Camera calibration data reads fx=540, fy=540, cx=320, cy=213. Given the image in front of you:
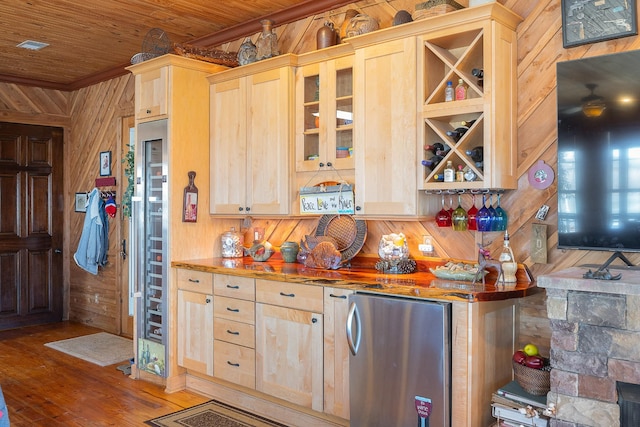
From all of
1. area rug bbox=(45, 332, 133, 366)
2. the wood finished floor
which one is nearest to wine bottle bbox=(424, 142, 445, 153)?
the wood finished floor

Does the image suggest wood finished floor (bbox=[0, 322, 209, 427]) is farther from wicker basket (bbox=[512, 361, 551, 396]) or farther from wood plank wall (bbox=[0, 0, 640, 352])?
wicker basket (bbox=[512, 361, 551, 396])

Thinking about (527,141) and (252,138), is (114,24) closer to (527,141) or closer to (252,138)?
(252,138)

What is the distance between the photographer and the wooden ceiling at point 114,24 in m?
4.18

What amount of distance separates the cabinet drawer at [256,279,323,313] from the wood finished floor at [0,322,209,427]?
3.49 feet

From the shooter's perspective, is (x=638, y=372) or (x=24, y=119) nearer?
(x=638, y=372)

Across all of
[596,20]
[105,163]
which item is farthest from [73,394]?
[596,20]

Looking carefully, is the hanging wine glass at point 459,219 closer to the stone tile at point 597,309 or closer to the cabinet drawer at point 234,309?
the stone tile at point 597,309

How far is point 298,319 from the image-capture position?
11.0 feet

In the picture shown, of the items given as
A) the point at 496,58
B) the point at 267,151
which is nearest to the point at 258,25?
the point at 267,151

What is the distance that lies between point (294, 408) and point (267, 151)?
71.6 inches

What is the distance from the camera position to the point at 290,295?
134 inches

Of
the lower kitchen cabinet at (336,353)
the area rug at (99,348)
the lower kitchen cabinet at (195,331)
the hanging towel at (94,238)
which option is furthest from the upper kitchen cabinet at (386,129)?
the hanging towel at (94,238)

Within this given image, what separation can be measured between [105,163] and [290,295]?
3824 millimetres

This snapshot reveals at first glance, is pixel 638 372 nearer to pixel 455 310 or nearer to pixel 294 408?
pixel 455 310
